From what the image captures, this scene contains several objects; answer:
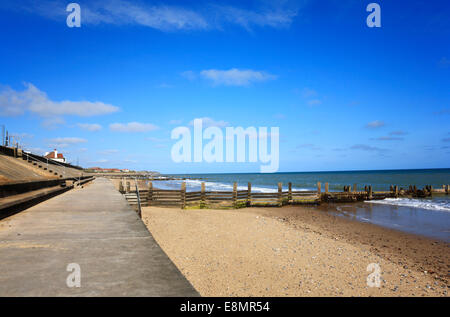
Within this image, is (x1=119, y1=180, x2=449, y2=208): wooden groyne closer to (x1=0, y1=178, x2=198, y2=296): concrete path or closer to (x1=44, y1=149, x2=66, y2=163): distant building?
(x1=0, y1=178, x2=198, y2=296): concrete path

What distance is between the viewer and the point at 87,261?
146 inches

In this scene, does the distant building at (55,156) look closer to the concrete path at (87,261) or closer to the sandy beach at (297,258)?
the sandy beach at (297,258)

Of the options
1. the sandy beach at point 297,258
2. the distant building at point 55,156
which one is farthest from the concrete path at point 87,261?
the distant building at point 55,156

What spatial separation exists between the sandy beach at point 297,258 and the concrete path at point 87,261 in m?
3.11

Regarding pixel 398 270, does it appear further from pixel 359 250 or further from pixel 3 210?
pixel 3 210

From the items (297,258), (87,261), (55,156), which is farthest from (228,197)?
(55,156)

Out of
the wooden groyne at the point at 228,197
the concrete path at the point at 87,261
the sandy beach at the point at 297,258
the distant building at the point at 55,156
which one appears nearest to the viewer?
the concrete path at the point at 87,261

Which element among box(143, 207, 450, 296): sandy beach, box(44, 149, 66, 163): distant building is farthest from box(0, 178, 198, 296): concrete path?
box(44, 149, 66, 163): distant building

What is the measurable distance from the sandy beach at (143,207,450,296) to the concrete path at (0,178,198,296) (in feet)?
10.2

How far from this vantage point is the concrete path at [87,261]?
270 centimetres

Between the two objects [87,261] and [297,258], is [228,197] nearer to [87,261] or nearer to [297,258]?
[297,258]

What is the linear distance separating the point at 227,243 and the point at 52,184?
12.2 m

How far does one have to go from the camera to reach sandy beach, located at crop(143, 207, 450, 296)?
23.7 feet
